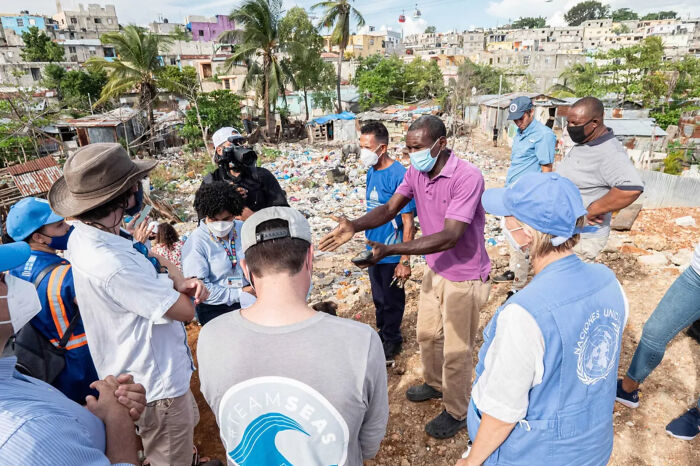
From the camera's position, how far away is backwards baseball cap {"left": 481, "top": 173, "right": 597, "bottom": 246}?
133 cm

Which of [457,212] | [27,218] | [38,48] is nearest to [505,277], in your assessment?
[457,212]

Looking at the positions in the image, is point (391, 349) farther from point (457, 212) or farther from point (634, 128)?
point (634, 128)

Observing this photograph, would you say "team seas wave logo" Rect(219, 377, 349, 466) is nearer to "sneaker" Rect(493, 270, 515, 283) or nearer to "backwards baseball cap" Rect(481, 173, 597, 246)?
"backwards baseball cap" Rect(481, 173, 597, 246)

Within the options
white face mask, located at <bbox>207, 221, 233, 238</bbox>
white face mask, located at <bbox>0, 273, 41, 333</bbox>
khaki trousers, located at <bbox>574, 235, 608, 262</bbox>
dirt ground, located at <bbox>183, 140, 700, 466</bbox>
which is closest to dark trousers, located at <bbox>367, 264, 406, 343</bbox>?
dirt ground, located at <bbox>183, 140, 700, 466</bbox>

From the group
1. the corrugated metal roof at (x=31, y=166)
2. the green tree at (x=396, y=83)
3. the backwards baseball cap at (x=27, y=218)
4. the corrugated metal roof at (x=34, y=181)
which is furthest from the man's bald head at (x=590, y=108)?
the green tree at (x=396, y=83)

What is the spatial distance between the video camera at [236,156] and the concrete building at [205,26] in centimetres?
5072

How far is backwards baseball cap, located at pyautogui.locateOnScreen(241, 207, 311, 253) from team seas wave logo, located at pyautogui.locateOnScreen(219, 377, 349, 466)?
0.41 meters

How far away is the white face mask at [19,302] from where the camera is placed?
1055 mm

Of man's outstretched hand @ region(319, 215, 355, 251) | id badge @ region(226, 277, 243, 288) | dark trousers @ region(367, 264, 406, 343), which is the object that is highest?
man's outstretched hand @ region(319, 215, 355, 251)

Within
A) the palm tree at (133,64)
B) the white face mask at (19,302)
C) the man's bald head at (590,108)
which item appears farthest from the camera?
the palm tree at (133,64)

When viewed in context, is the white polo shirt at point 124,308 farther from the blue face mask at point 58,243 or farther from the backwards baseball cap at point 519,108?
the backwards baseball cap at point 519,108

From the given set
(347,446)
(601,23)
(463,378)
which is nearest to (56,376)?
(347,446)

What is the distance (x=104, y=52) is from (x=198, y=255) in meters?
44.5

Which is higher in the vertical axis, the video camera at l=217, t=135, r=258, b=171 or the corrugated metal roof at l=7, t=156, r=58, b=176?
the video camera at l=217, t=135, r=258, b=171
